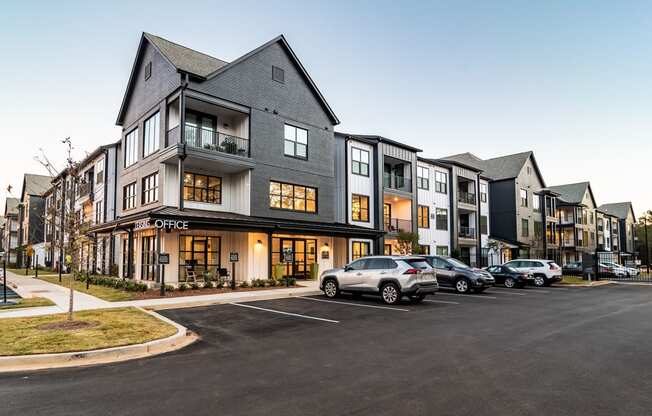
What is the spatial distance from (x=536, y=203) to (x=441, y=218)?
1944 centimetres

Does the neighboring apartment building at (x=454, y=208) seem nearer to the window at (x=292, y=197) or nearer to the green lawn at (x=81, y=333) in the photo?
the window at (x=292, y=197)

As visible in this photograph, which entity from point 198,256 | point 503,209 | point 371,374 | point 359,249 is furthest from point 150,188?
point 503,209

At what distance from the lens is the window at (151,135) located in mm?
23087

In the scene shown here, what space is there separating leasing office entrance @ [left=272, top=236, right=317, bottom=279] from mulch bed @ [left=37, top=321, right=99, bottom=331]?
15087 mm

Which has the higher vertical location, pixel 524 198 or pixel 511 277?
pixel 524 198

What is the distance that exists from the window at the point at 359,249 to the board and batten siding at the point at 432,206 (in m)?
6.86

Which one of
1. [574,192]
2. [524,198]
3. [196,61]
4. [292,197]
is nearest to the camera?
[196,61]

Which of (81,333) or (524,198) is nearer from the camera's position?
(81,333)

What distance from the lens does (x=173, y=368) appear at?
6.41m

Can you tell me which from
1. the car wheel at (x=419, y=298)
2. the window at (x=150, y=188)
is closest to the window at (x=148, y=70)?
the window at (x=150, y=188)

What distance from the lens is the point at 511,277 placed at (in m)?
23.7

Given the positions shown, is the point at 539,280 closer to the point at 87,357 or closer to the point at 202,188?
the point at 202,188

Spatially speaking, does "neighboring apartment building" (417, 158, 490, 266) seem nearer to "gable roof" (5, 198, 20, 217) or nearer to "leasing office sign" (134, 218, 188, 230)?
"leasing office sign" (134, 218, 188, 230)

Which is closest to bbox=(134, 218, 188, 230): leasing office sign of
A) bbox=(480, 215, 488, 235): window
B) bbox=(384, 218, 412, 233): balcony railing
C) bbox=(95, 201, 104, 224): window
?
bbox=(95, 201, 104, 224): window
